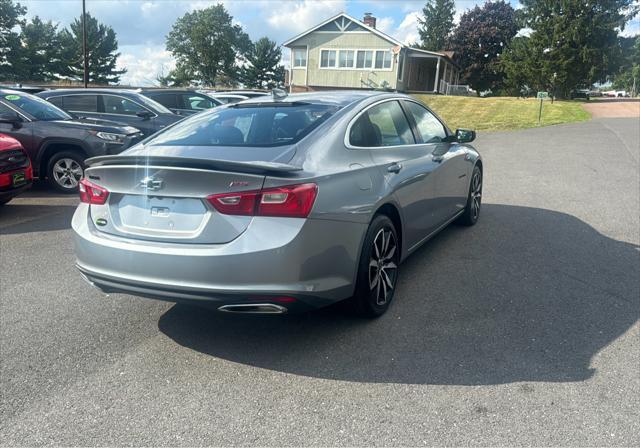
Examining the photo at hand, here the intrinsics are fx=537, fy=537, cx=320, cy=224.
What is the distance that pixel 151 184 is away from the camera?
10.7ft

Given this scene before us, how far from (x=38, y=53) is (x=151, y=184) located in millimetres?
69345

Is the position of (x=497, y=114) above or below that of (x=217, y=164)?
below

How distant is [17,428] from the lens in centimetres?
273

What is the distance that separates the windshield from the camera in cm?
908

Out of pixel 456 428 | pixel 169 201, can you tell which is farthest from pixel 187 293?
pixel 456 428

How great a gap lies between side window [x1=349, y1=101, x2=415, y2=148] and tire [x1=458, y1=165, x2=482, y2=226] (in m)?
1.97

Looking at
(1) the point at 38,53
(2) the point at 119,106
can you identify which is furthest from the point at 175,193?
(1) the point at 38,53

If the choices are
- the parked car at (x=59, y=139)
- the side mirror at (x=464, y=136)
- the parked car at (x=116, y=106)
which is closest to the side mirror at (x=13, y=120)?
the parked car at (x=59, y=139)

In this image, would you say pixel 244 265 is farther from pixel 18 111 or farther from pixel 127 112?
pixel 127 112

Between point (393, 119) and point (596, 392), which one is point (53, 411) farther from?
point (393, 119)

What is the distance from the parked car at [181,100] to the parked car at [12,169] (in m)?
5.38

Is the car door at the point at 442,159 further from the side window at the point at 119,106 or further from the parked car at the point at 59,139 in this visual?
the side window at the point at 119,106

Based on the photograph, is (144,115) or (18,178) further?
(144,115)

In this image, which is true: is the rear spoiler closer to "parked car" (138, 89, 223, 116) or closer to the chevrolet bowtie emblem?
the chevrolet bowtie emblem
